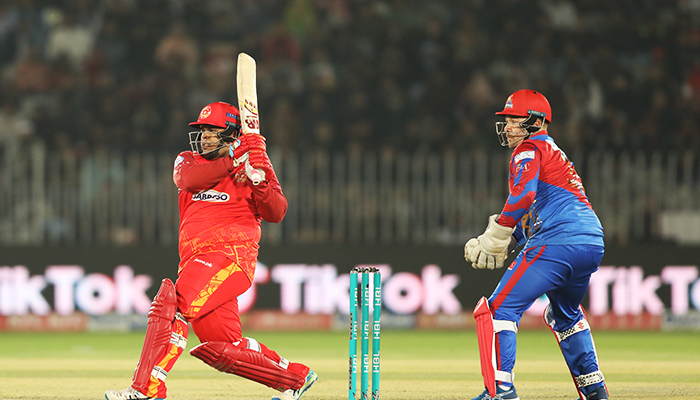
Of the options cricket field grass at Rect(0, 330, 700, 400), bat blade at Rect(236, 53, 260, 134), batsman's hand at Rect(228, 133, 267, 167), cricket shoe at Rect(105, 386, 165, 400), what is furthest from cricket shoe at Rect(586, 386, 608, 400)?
cricket shoe at Rect(105, 386, 165, 400)

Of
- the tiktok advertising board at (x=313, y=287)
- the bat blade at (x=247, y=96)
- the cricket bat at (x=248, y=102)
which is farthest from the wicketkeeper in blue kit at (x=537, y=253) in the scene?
the tiktok advertising board at (x=313, y=287)

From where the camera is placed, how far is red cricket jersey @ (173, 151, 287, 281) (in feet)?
19.8

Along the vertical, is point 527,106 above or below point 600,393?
above

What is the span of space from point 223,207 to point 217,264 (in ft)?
1.35

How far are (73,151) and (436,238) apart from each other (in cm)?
543

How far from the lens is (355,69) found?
51.3 ft

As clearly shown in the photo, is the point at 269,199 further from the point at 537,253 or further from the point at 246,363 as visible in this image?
the point at 537,253

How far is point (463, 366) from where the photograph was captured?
9266 millimetres

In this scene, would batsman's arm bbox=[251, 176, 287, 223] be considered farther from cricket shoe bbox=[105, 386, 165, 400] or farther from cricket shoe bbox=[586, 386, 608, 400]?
cricket shoe bbox=[586, 386, 608, 400]

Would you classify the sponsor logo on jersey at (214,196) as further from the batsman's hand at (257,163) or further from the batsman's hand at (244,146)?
the batsman's hand at (257,163)

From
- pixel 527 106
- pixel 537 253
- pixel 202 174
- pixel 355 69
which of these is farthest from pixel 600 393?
pixel 355 69

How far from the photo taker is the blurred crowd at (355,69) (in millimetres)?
14820

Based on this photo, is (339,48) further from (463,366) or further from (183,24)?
(463,366)

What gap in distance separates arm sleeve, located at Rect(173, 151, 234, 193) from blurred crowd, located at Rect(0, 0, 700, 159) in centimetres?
802
